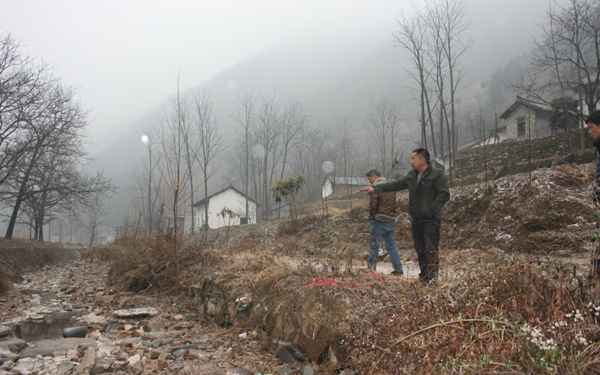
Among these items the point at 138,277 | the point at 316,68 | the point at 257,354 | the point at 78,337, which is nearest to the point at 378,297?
the point at 257,354

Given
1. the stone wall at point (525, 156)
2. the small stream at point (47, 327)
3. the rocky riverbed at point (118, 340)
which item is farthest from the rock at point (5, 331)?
the stone wall at point (525, 156)

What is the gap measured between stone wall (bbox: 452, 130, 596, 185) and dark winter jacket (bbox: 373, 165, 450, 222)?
11.0 metres

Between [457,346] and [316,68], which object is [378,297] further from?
[316,68]

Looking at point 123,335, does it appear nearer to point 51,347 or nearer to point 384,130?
point 51,347

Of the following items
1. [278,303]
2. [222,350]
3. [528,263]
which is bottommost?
[222,350]

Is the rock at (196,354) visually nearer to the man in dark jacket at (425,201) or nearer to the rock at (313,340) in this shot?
the rock at (313,340)

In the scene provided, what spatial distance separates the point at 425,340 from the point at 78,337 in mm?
5331

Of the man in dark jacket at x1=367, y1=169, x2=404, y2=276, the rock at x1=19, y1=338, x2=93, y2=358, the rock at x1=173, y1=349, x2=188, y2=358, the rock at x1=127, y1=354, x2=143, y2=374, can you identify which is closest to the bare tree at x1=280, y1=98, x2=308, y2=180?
the man in dark jacket at x1=367, y1=169, x2=404, y2=276

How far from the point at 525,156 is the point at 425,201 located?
16.3 meters

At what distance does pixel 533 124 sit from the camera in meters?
30.0

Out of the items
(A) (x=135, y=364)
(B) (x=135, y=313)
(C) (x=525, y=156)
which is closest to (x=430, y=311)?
(A) (x=135, y=364)

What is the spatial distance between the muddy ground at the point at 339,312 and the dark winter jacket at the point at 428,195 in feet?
1.86

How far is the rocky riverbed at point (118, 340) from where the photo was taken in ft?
14.3

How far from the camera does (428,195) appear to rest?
522 cm
